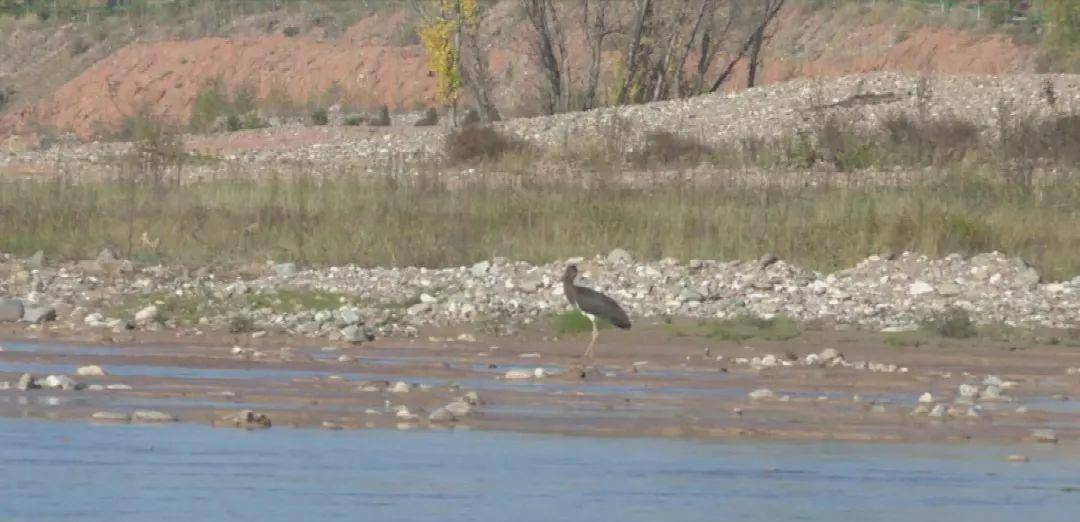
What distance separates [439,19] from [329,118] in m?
13.3

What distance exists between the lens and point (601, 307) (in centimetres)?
1481

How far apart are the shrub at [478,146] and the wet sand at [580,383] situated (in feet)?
65.4

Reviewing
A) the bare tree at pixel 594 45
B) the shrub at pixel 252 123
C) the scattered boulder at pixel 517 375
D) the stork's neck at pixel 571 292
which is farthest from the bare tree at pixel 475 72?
the scattered boulder at pixel 517 375

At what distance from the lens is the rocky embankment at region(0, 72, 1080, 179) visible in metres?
36.3

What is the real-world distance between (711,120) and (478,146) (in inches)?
232

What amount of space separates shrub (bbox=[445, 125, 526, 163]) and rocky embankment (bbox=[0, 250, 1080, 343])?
16.0 m

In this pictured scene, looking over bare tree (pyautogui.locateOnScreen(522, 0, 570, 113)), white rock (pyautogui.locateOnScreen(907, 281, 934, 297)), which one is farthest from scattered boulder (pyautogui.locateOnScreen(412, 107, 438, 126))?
white rock (pyautogui.locateOnScreen(907, 281, 934, 297))

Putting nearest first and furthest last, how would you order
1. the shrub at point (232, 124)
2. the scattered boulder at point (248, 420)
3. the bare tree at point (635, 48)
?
the scattered boulder at point (248, 420) → the bare tree at point (635, 48) → the shrub at point (232, 124)

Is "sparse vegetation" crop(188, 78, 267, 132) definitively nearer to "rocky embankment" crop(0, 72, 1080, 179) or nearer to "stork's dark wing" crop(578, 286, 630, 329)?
"rocky embankment" crop(0, 72, 1080, 179)

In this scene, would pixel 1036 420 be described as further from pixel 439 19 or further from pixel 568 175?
pixel 439 19

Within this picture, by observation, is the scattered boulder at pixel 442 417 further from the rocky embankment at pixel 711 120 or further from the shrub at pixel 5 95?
the shrub at pixel 5 95

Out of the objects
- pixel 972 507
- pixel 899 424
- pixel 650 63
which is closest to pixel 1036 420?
pixel 899 424

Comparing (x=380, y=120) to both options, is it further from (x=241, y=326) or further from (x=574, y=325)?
(x=574, y=325)

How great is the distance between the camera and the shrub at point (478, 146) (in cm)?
3612
